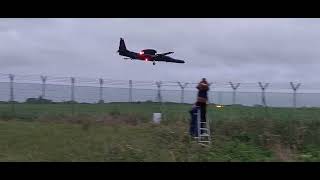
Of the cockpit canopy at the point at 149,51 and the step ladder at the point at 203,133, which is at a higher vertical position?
the cockpit canopy at the point at 149,51

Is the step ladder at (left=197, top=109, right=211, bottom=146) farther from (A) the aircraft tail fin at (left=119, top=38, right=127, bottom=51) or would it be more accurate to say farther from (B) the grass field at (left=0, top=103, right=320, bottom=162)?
(A) the aircraft tail fin at (left=119, top=38, right=127, bottom=51)

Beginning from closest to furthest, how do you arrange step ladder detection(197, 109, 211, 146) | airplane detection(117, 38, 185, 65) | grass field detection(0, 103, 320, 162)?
airplane detection(117, 38, 185, 65) → grass field detection(0, 103, 320, 162) → step ladder detection(197, 109, 211, 146)

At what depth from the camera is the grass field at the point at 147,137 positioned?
12984 millimetres

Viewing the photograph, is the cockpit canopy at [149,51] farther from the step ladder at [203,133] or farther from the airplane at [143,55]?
the step ladder at [203,133]

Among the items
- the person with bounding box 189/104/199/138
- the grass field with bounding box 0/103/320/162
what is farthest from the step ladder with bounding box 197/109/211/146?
the grass field with bounding box 0/103/320/162

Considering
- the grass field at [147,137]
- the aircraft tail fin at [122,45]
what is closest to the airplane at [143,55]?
the aircraft tail fin at [122,45]

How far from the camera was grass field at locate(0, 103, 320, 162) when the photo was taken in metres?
13.0


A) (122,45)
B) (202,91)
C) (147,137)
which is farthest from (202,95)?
(122,45)

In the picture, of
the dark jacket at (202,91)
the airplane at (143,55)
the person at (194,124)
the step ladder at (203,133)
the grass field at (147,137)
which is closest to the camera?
the airplane at (143,55)

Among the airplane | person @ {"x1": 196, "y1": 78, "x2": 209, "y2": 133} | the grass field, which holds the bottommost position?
the grass field

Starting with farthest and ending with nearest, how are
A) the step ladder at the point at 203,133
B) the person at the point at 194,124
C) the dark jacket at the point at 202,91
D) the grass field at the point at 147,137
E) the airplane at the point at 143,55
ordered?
the dark jacket at the point at 202,91 < the person at the point at 194,124 < the step ladder at the point at 203,133 < the grass field at the point at 147,137 < the airplane at the point at 143,55

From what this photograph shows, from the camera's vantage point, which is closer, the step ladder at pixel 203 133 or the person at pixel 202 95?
the step ladder at pixel 203 133
